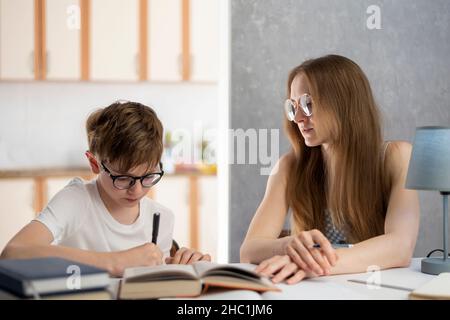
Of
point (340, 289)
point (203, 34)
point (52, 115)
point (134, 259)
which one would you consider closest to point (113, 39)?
point (203, 34)

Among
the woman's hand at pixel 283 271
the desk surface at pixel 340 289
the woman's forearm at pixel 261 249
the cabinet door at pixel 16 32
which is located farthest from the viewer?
the cabinet door at pixel 16 32

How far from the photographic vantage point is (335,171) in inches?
72.6

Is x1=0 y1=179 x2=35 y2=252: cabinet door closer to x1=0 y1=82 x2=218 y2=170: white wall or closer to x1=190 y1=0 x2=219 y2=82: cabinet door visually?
x1=0 y1=82 x2=218 y2=170: white wall

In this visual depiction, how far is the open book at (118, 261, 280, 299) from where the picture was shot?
110 cm

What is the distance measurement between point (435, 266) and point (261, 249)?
1.41 feet

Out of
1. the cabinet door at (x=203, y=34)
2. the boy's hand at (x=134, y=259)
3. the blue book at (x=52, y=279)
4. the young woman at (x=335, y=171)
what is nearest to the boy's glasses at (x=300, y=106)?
the young woman at (x=335, y=171)

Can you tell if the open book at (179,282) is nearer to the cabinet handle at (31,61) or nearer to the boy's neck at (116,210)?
the boy's neck at (116,210)

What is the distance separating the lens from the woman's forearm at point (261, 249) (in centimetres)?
153

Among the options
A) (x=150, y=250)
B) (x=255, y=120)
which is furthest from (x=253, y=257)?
(x=255, y=120)

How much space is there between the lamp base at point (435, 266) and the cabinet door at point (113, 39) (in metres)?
3.15

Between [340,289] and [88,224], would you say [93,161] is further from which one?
[340,289]
